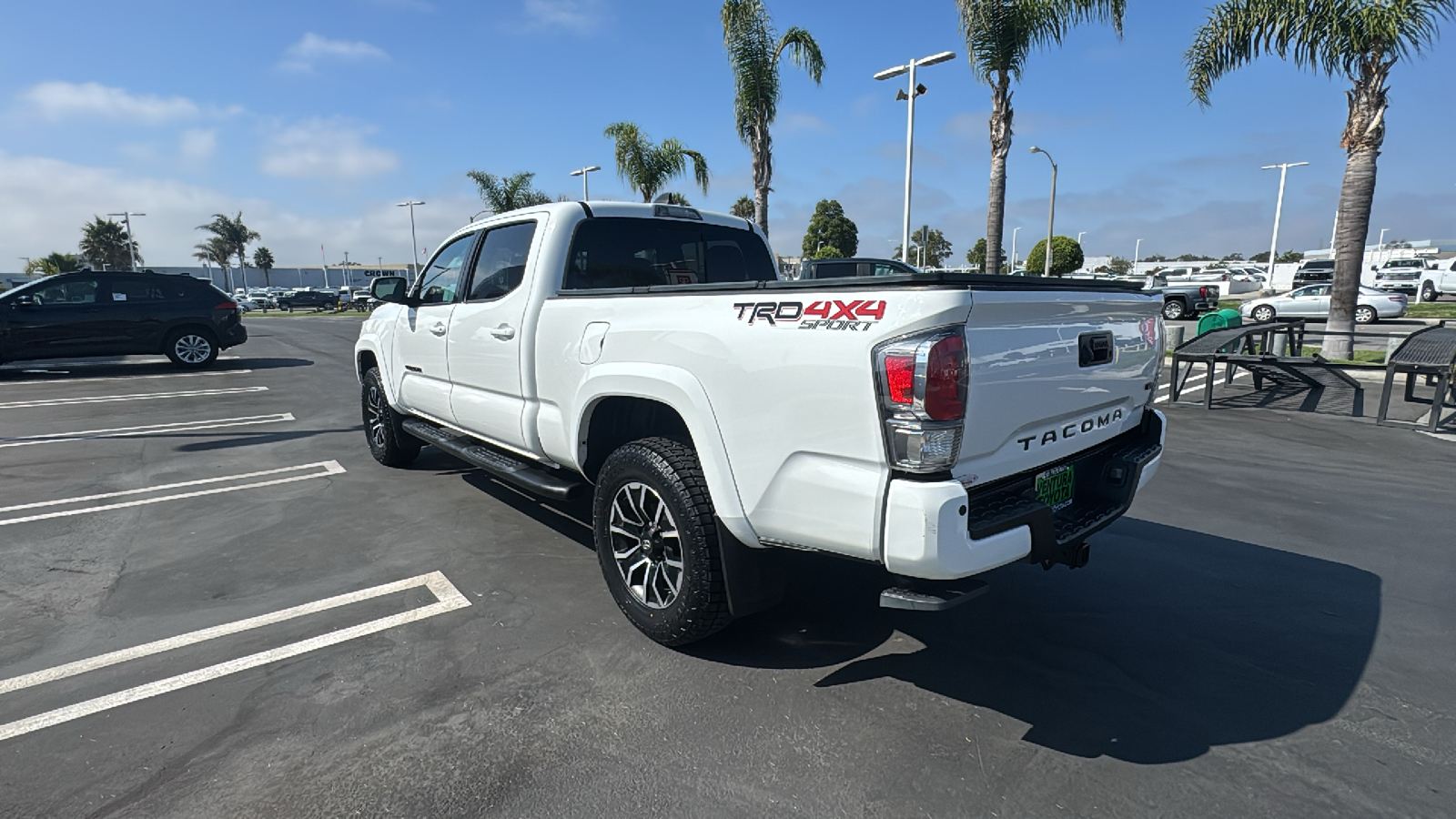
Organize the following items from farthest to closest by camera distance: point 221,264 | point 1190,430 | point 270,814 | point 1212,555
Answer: point 221,264 < point 1190,430 < point 1212,555 < point 270,814

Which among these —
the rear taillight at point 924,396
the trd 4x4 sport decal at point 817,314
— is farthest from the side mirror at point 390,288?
the rear taillight at point 924,396

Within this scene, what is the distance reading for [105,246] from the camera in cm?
7750

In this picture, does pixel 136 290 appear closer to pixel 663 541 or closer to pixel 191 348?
pixel 191 348

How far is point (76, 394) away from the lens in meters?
10.4

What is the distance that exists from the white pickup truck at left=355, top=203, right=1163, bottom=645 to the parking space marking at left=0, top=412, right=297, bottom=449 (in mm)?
5718

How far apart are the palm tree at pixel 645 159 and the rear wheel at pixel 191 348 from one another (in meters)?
15.1

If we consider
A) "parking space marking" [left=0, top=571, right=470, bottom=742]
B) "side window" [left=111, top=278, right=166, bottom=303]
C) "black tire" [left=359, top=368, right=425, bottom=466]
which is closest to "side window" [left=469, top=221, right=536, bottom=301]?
"parking space marking" [left=0, top=571, right=470, bottom=742]

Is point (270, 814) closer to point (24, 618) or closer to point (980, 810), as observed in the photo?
point (980, 810)

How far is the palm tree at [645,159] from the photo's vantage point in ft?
83.0

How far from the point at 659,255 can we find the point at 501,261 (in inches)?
37.0

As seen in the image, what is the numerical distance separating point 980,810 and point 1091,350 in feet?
5.64

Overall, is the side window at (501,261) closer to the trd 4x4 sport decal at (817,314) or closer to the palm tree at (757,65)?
the trd 4x4 sport decal at (817,314)

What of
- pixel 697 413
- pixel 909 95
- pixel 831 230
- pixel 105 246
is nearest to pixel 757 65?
pixel 909 95

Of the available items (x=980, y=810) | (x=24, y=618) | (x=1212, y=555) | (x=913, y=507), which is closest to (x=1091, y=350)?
(x=913, y=507)
